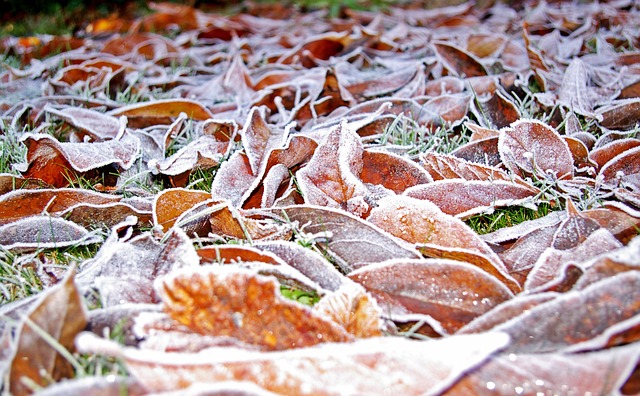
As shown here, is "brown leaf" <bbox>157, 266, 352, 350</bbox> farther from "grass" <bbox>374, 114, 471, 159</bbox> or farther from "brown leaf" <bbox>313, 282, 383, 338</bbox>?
"grass" <bbox>374, 114, 471, 159</bbox>

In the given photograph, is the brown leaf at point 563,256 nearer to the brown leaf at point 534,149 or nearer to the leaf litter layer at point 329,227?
the leaf litter layer at point 329,227

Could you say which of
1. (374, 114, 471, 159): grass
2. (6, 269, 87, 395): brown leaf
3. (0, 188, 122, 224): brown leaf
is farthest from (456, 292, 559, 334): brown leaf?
(0, 188, 122, 224): brown leaf

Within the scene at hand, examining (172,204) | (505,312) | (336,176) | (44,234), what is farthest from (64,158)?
(505,312)

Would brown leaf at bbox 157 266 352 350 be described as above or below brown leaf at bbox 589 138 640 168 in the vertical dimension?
above

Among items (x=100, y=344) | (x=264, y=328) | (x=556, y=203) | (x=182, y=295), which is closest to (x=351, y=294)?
(x=264, y=328)

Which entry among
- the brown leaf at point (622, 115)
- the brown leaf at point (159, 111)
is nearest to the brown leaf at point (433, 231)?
the brown leaf at point (622, 115)
